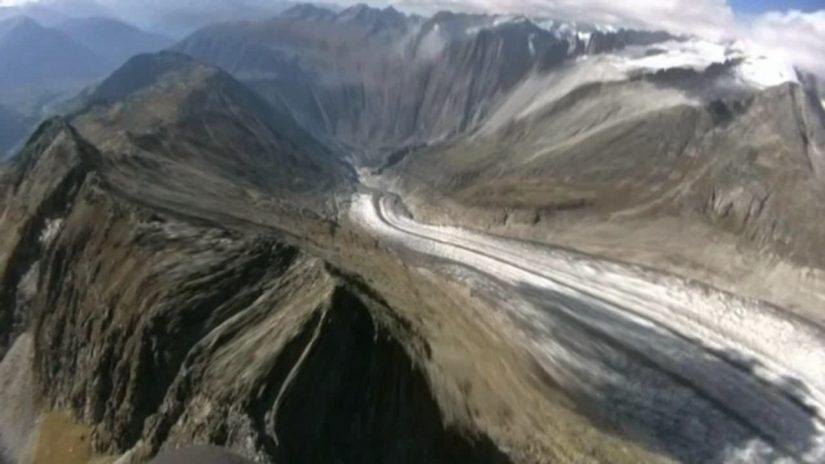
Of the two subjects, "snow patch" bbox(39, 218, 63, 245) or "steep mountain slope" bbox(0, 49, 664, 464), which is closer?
"steep mountain slope" bbox(0, 49, 664, 464)

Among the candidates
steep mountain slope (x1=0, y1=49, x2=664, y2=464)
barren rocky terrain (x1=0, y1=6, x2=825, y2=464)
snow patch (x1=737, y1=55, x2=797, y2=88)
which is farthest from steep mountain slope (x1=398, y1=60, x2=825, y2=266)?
steep mountain slope (x1=0, y1=49, x2=664, y2=464)

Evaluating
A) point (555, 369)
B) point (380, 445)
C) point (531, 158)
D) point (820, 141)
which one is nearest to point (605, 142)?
point (531, 158)

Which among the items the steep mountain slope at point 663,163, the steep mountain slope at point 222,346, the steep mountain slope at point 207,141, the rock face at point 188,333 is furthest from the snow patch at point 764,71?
the rock face at point 188,333

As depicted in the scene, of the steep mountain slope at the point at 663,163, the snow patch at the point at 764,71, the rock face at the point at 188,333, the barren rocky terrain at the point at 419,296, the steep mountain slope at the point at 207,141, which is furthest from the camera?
the snow patch at the point at 764,71

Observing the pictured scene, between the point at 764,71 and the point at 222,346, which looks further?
the point at 764,71

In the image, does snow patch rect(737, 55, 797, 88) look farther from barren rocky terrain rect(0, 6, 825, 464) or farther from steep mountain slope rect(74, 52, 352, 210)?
steep mountain slope rect(74, 52, 352, 210)

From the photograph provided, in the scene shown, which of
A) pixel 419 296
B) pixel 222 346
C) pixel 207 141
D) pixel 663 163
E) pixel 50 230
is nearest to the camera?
pixel 222 346

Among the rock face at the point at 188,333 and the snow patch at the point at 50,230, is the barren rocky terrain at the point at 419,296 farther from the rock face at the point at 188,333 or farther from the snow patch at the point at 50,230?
the snow patch at the point at 50,230

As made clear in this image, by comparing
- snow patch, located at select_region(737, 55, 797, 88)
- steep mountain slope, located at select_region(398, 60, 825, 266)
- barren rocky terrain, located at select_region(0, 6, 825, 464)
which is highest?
snow patch, located at select_region(737, 55, 797, 88)

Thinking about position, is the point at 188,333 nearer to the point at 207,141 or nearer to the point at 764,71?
the point at 207,141

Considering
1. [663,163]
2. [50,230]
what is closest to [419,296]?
[50,230]

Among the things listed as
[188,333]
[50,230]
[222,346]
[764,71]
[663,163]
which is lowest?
[188,333]

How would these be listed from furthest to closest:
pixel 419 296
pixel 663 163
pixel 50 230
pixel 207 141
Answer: pixel 663 163 < pixel 207 141 < pixel 419 296 < pixel 50 230
